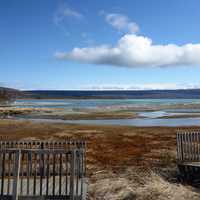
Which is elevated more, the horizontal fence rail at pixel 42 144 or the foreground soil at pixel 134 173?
the horizontal fence rail at pixel 42 144

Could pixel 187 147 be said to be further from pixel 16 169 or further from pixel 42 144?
pixel 16 169

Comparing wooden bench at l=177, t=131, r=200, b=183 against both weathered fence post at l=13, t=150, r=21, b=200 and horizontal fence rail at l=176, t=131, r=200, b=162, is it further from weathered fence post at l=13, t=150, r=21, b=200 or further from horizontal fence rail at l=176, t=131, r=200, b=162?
weathered fence post at l=13, t=150, r=21, b=200

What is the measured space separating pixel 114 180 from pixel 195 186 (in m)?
2.91

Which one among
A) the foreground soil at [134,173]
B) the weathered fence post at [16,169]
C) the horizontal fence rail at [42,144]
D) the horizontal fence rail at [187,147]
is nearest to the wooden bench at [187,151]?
the horizontal fence rail at [187,147]

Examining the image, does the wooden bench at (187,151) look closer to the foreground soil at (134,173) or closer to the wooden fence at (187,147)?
the wooden fence at (187,147)

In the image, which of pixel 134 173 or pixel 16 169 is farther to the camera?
pixel 134 173

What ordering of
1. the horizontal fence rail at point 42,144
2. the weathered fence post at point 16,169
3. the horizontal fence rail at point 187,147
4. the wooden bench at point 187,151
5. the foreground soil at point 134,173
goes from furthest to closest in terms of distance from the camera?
the horizontal fence rail at point 187,147
the wooden bench at point 187,151
the horizontal fence rail at point 42,144
the foreground soil at point 134,173
the weathered fence post at point 16,169

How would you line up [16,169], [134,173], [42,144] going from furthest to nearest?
[134,173]
[42,144]
[16,169]

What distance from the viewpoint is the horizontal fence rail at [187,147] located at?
1226 centimetres

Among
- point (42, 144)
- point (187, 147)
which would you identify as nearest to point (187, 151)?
point (187, 147)

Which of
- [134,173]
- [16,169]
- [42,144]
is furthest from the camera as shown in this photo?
[134,173]

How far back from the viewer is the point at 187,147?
1231 centimetres

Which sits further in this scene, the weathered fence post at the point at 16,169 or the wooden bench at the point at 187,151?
the wooden bench at the point at 187,151

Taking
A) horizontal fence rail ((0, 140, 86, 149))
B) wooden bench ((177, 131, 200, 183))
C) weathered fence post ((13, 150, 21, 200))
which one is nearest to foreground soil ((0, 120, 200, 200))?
wooden bench ((177, 131, 200, 183))
